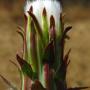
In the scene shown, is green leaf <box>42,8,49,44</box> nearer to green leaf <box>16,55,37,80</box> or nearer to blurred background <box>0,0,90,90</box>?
green leaf <box>16,55,37,80</box>

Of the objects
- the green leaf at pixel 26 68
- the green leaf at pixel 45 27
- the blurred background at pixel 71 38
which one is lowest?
the blurred background at pixel 71 38

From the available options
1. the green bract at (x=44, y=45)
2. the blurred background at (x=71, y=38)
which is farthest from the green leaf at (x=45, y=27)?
Result: the blurred background at (x=71, y=38)

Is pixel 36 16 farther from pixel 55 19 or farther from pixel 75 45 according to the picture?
pixel 75 45

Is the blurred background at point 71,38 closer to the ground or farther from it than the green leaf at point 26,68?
closer to the ground

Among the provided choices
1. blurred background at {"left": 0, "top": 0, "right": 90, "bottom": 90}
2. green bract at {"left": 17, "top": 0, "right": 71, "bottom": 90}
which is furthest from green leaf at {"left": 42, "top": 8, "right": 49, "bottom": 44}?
blurred background at {"left": 0, "top": 0, "right": 90, "bottom": 90}

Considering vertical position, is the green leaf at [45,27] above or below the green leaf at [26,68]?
above

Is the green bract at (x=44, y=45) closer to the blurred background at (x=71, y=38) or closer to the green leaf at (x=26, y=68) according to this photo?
the green leaf at (x=26, y=68)

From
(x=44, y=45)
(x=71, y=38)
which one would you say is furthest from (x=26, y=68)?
(x=71, y=38)

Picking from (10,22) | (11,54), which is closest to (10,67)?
(11,54)

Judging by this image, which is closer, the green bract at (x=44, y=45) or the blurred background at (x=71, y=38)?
the green bract at (x=44, y=45)

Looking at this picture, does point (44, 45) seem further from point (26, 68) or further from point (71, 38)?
point (71, 38)
